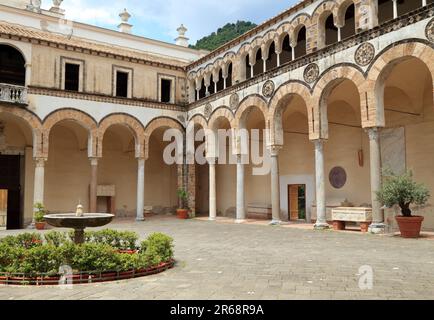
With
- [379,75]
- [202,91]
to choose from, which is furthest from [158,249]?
[202,91]

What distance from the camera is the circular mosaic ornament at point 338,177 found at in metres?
17.5

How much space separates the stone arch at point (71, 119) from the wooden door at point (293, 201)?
10.0m

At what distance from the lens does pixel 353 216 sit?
1316 centimetres

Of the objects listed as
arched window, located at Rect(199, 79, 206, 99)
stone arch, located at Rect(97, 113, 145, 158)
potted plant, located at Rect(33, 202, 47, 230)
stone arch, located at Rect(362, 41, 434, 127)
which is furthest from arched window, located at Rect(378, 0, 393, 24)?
potted plant, located at Rect(33, 202, 47, 230)

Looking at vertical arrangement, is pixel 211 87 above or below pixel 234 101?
above

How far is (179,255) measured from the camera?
28.5 ft

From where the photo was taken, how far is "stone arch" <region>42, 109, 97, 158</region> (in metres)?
17.7

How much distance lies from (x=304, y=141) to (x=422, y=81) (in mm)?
6598

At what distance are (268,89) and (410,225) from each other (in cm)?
809

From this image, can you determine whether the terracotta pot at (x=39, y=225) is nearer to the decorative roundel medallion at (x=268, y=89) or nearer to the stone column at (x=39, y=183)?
the stone column at (x=39, y=183)

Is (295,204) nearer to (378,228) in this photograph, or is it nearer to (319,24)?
(378,228)

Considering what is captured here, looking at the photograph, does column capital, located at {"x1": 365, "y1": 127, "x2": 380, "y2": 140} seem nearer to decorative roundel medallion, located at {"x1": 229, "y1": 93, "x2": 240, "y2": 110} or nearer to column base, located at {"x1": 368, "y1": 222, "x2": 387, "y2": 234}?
column base, located at {"x1": 368, "y1": 222, "x2": 387, "y2": 234}

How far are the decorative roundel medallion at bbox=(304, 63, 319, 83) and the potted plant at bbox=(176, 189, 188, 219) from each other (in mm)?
9902

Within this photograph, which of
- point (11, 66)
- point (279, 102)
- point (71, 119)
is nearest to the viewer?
point (279, 102)
